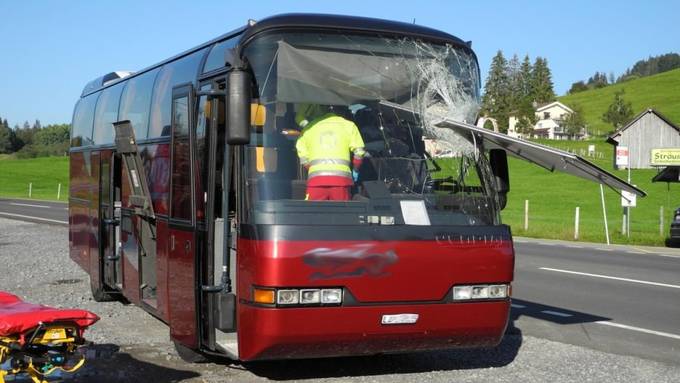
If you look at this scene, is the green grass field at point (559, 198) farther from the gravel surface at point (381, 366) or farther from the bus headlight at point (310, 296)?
the bus headlight at point (310, 296)

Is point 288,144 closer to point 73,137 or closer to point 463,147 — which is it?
point 463,147

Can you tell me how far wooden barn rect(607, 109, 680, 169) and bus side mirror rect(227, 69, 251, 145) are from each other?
76566mm

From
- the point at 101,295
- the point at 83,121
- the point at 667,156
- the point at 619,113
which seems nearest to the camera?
the point at 101,295

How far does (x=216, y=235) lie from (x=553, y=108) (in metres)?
163

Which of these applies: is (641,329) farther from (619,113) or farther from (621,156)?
(619,113)

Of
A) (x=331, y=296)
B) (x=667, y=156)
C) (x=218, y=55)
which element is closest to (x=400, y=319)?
(x=331, y=296)

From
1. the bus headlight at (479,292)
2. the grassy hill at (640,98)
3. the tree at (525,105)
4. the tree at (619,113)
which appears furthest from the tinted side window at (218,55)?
the tree at (619,113)

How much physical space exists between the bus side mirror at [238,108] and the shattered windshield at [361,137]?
282 millimetres

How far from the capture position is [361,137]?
689 centimetres

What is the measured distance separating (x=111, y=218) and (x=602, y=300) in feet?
23.1

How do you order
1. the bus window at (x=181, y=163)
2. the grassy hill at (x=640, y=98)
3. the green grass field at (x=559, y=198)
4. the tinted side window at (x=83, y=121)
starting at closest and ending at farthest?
the bus window at (x=181, y=163) < the tinted side window at (x=83, y=121) < the green grass field at (x=559, y=198) < the grassy hill at (x=640, y=98)

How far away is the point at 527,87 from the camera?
160 metres

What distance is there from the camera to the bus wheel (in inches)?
449

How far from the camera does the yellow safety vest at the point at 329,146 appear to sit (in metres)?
6.65
